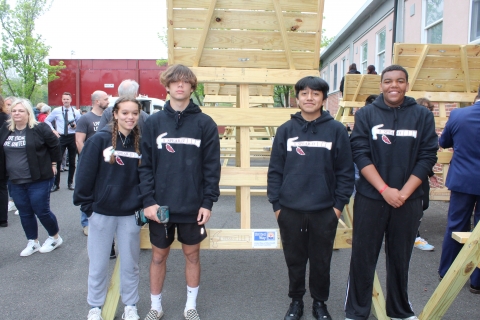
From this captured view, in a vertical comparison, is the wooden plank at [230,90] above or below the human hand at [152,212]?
above

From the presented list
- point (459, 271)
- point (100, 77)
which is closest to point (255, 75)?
point (459, 271)

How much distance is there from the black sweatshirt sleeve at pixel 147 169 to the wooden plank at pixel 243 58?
2.75ft

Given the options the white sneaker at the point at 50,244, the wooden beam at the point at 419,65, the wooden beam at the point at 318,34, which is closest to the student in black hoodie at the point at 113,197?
the wooden beam at the point at 318,34

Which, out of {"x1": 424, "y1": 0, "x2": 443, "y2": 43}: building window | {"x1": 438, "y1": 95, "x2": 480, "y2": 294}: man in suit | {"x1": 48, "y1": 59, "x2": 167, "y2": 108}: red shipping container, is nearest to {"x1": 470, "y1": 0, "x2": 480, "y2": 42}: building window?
{"x1": 424, "y1": 0, "x2": 443, "y2": 43}: building window

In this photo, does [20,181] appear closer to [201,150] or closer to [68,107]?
[201,150]

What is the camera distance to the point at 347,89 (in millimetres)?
7039

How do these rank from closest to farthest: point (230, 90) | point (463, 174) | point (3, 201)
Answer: point (463, 174) → point (3, 201) → point (230, 90)

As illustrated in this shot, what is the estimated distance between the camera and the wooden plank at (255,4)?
355 centimetres

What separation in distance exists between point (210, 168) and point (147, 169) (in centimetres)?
47

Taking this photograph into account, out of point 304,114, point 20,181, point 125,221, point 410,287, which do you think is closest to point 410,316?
point 410,287

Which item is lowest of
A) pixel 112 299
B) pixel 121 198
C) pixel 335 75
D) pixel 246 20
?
pixel 112 299

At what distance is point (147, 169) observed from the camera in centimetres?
314

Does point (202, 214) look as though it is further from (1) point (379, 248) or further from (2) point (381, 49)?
(2) point (381, 49)

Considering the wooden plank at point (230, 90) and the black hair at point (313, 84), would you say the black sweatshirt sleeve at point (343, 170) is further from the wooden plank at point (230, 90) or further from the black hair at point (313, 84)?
the wooden plank at point (230, 90)
